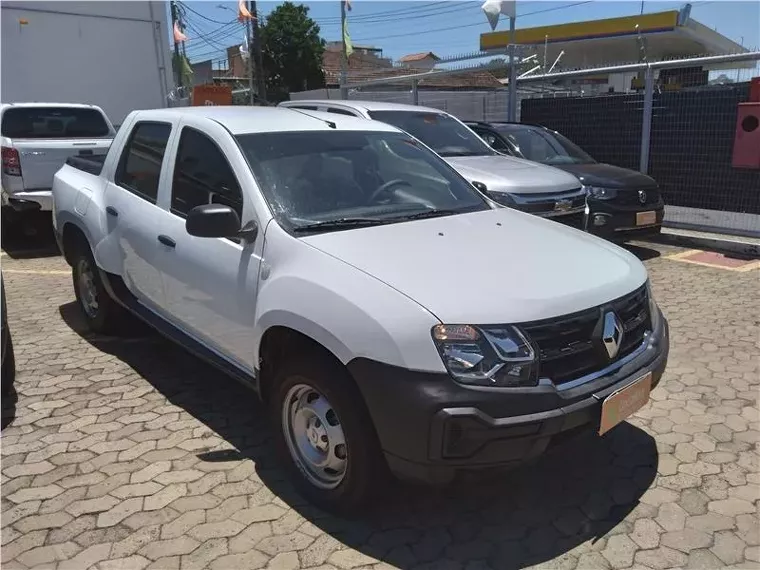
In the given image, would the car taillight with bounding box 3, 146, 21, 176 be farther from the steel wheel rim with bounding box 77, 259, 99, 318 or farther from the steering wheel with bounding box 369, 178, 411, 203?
the steering wheel with bounding box 369, 178, 411, 203

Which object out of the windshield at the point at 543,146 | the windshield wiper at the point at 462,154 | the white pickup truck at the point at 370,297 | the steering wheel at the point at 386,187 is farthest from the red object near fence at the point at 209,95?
the steering wheel at the point at 386,187

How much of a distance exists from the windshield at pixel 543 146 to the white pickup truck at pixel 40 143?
5.63 meters

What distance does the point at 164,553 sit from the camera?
110 inches

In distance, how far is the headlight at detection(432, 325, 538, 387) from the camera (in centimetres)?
250

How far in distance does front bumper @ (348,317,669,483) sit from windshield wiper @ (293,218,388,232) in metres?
0.86

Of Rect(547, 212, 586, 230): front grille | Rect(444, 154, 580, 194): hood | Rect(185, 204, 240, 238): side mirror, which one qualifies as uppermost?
Rect(185, 204, 240, 238): side mirror

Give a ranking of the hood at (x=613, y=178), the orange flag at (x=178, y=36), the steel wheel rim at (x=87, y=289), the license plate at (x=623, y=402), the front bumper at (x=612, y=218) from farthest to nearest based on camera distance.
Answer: the orange flag at (x=178, y=36)
the hood at (x=613, y=178)
the front bumper at (x=612, y=218)
the steel wheel rim at (x=87, y=289)
the license plate at (x=623, y=402)

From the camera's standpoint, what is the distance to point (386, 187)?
3785mm

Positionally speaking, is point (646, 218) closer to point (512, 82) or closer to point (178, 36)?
point (512, 82)

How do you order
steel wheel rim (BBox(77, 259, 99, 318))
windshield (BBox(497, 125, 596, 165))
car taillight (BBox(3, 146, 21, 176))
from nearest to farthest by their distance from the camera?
steel wheel rim (BBox(77, 259, 99, 318)), car taillight (BBox(3, 146, 21, 176)), windshield (BBox(497, 125, 596, 165))

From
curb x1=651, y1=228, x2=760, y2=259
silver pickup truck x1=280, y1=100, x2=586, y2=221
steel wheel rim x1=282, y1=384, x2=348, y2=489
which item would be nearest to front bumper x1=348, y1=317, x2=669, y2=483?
steel wheel rim x1=282, y1=384, x2=348, y2=489

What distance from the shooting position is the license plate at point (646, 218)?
7785 millimetres

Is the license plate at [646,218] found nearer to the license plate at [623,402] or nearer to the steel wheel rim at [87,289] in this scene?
the license plate at [623,402]

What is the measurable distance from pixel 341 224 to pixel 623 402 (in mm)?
1553
